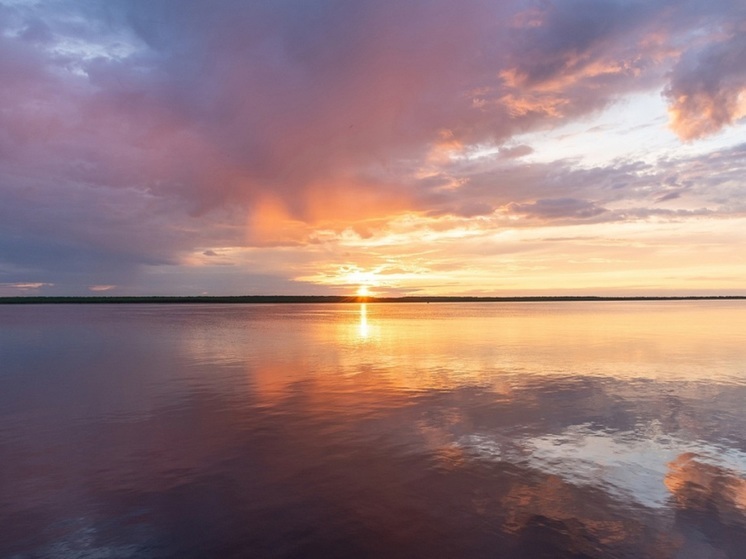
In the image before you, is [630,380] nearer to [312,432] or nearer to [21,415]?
[312,432]

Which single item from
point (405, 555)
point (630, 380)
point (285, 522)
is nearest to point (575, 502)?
point (405, 555)

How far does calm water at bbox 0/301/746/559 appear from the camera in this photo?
10.9m

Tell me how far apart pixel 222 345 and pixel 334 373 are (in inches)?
850

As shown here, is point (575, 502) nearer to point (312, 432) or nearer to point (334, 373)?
point (312, 432)

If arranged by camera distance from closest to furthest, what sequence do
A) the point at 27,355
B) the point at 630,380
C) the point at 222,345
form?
1. the point at 630,380
2. the point at 27,355
3. the point at 222,345

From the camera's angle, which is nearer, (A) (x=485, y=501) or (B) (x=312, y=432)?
(A) (x=485, y=501)

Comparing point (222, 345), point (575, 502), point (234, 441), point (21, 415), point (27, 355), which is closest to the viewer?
point (575, 502)

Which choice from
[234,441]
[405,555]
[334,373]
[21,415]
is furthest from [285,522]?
[334,373]

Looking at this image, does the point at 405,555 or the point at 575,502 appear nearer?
the point at 405,555

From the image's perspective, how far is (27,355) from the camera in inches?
1700

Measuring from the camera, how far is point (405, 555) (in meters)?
10.3

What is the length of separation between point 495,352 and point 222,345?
28075mm

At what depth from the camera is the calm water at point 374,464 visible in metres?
10.9

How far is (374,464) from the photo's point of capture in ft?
51.0
